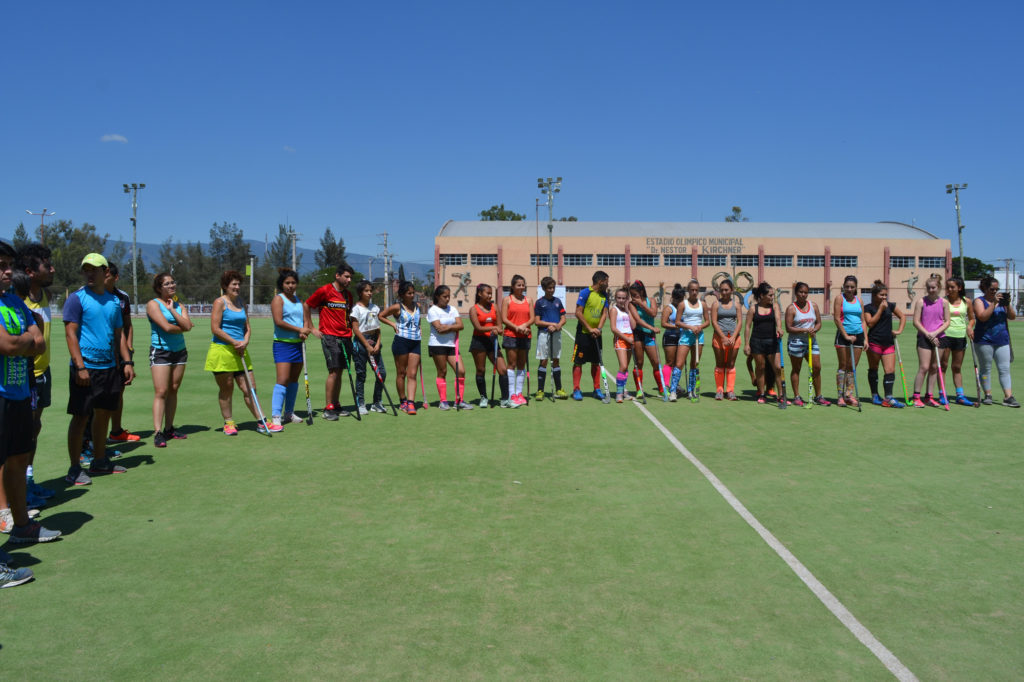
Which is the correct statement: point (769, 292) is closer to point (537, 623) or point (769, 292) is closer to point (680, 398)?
point (680, 398)

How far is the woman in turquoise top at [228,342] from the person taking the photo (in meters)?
8.69

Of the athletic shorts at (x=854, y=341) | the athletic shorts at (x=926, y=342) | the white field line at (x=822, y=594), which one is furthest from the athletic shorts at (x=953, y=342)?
the white field line at (x=822, y=594)

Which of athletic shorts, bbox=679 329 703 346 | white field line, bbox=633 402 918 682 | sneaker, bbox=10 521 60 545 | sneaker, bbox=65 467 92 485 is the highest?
athletic shorts, bbox=679 329 703 346

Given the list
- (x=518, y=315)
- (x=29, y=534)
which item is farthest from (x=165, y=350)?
(x=518, y=315)

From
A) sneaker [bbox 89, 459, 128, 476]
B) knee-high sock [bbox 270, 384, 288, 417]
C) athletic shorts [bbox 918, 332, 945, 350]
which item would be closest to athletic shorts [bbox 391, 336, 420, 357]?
knee-high sock [bbox 270, 384, 288, 417]

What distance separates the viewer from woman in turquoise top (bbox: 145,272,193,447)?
8.34m

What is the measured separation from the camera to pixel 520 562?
15.7 feet

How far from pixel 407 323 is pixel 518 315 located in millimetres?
1803

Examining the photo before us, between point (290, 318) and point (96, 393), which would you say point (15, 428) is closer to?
point (96, 393)

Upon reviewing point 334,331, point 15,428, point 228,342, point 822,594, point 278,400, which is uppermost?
point 334,331

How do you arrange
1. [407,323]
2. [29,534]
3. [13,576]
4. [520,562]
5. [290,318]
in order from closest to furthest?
[13,576], [520,562], [29,534], [290,318], [407,323]

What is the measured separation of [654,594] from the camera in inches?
169

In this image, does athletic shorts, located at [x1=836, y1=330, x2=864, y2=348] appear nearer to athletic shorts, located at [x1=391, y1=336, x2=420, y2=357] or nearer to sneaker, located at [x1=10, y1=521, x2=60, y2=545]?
athletic shorts, located at [x1=391, y1=336, x2=420, y2=357]

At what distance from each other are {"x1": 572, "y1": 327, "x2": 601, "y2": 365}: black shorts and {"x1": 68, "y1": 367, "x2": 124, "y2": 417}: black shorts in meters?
6.87
